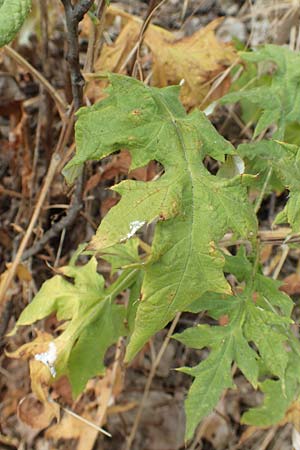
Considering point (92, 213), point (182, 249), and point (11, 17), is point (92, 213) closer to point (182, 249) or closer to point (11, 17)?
point (182, 249)

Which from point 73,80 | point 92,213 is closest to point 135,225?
point 73,80

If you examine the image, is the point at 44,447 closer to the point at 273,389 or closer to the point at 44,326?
the point at 44,326

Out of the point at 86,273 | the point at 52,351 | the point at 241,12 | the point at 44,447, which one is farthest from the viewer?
the point at 241,12

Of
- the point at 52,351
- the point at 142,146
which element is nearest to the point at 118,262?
the point at 52,351

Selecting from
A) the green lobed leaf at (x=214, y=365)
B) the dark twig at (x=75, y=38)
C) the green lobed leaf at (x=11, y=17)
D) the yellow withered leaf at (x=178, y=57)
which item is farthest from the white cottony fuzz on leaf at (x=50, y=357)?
the yellow withered leaf at (x=178, y=57)

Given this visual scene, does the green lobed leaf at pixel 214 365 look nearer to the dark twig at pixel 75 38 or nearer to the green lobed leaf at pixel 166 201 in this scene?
the green lobed leaf at pixel 166 201

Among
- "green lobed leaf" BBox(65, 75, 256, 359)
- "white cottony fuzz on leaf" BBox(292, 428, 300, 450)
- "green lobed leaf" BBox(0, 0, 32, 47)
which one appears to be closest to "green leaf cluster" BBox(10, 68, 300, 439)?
"green lobed leaf" BBox(65, 75, 256, 359)
